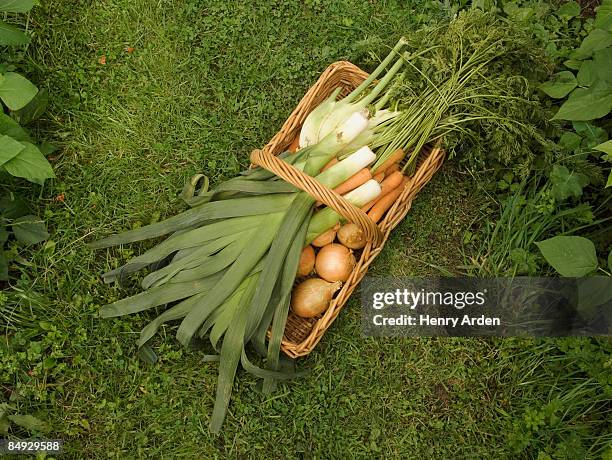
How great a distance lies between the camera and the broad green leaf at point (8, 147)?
7.23 feet

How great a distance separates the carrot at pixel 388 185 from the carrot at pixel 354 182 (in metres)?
0.10

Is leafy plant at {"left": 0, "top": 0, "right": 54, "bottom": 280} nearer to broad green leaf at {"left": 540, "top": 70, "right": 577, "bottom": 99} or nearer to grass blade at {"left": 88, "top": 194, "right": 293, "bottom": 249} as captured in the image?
grass blade at {"left": 88, "top": 194, "right": 293, "bottom": 249}

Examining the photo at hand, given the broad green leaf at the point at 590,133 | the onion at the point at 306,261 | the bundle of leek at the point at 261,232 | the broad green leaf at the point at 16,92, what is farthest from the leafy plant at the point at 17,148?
the broad green leaf at the point at 590,133

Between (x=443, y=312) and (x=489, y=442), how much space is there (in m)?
0.54

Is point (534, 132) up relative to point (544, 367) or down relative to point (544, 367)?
up

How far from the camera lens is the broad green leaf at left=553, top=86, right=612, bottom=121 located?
2.27 m

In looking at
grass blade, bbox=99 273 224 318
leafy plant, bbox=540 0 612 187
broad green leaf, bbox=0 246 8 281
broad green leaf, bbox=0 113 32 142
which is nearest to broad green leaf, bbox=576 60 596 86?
leafy plant, bbox=540 0 612 187

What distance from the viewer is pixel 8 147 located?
2.21 meters

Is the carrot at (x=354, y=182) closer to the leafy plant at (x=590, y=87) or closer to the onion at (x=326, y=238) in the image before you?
the onion at (x=326, y=238)

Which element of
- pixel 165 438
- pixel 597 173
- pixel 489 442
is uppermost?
pixel 597 173

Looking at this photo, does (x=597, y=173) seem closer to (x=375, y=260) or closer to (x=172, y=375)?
(x=375, y=260)

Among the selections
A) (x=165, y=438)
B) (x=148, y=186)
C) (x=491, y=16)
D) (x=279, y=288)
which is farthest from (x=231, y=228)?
(x=491, y=16)

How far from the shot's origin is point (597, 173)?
2438 mm

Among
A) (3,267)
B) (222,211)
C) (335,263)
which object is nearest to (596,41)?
(335,263)
